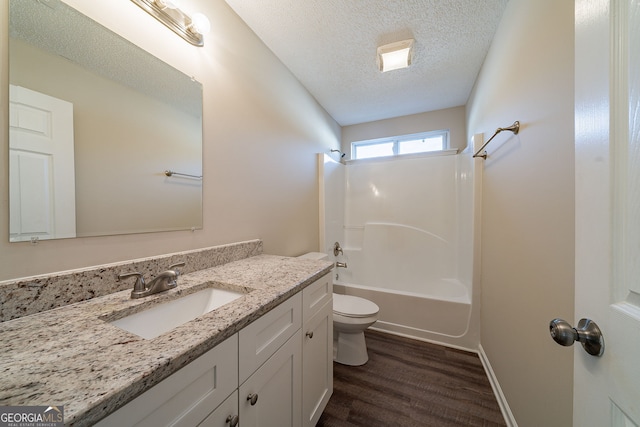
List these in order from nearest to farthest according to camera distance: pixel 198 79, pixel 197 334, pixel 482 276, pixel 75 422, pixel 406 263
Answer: pixel 75 422 → pixel 197 334 → pixel 198 79 → pixel 482 276 → pixel 406 263

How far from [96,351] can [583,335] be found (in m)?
1.04

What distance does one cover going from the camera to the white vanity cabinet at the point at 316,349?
39.3 inches

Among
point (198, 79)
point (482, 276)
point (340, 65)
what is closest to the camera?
point (198, 79)

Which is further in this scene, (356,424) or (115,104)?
(356,424)

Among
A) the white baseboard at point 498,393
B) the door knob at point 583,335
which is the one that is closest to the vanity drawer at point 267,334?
the door knob at point 583,335

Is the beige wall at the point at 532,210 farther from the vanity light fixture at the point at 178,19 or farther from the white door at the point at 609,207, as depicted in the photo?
the vanity light fixture at the point at 178,19

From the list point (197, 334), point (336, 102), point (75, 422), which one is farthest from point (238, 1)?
point (75, 422)

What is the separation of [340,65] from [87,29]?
5.22ft

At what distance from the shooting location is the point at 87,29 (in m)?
0.78

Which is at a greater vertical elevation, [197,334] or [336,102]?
[336,102]

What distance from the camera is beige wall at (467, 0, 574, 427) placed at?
0.77m

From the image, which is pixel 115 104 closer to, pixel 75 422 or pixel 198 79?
pixel 198 79

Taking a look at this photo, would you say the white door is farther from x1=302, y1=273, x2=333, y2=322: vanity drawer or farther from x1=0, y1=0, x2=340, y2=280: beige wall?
x1=0, y1=0, x2=340, y2=280: beige wall

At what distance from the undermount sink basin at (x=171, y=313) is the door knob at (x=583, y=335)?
95cm
